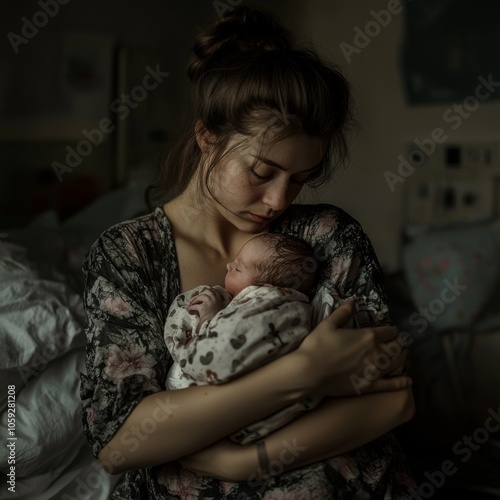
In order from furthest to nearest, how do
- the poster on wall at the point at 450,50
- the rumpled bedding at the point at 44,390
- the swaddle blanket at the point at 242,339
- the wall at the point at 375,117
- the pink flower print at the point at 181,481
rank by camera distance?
the wall at the point at 375,117 → the poster on wall at the point at 450,50 → the rumpled bedding at the point at 44,390 → the pink flower print at the point at 181,481 → the swaddle blanket at the point at 242,339

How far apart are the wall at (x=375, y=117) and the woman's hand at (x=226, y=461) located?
5.57 ft

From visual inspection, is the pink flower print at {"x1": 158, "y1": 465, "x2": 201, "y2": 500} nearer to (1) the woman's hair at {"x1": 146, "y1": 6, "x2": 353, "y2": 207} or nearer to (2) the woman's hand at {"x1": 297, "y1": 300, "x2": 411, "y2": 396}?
(2) the woman's hand at {"x1": 297, "y1": 300, "x2": 411, "y2": 396}

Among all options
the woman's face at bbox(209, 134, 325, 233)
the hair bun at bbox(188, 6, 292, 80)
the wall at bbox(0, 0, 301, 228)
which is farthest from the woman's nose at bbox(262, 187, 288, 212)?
the wall at bbox(0, 0, 301, 228)

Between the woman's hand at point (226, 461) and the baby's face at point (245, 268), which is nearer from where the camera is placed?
the woman's hand at point (226, 461)

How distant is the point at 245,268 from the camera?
3.82 feet

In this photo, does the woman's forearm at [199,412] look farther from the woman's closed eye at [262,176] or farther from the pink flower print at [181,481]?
the woman's closed eye at [262,176]

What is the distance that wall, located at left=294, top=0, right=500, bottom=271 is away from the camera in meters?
2.66

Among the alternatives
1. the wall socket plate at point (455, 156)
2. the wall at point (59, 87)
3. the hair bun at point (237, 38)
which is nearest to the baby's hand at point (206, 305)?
the hair bun at point (237, 38)

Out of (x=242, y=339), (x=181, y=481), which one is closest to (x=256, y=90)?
(x=242, y=339)

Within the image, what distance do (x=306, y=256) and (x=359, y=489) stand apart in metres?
0.39

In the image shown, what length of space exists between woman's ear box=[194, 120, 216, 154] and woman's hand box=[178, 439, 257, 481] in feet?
1.65

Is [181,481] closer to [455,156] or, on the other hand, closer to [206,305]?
[206,305]

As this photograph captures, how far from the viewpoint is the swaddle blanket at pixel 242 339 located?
0.98 metres

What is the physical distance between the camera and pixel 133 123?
8.13ft
